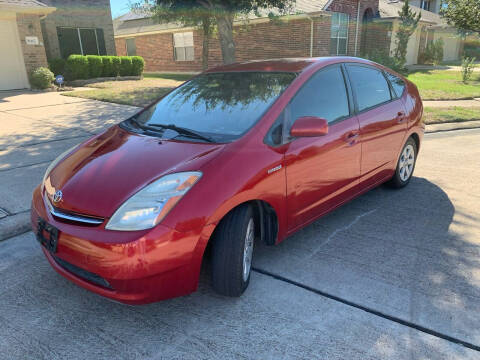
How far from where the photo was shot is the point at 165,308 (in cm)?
286

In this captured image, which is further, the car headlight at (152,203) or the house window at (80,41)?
the house window at (80,41)

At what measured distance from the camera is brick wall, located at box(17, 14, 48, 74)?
1487 cm

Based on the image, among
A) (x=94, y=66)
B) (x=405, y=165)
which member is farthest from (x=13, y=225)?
(x=94, y=66)

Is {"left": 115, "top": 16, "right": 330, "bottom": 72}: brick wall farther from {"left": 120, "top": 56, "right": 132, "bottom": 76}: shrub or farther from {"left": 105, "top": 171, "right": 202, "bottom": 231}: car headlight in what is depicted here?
{"left": 105, "top": 171, "right": 202, "bottom": 231}: car headlight

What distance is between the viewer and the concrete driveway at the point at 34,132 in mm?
4605

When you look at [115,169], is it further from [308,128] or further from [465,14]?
[465,14]

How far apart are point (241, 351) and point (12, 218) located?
9.31 feet

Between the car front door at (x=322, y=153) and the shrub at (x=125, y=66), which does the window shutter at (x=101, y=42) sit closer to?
the shrub at (x=125, y=66)

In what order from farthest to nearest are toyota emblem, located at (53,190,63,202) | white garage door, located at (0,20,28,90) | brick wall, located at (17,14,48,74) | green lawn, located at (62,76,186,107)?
brick wall, located at (17,14,48,74) < white garage door, located at (0,20,28,90) < green lawn, located at (62,76,186,107) < toyota emblem, located at (53,190,63,202)

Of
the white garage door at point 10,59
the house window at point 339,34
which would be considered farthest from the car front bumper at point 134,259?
the house window at point 339,34

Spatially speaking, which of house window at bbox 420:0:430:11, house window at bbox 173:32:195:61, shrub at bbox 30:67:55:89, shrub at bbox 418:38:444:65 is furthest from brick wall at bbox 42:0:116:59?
house window at bbox 420:0:430:11

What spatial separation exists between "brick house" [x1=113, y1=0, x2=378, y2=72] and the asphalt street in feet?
44.2

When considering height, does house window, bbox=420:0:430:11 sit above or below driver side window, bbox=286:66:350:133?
above

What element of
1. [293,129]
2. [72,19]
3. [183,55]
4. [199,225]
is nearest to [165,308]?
[199,225]
